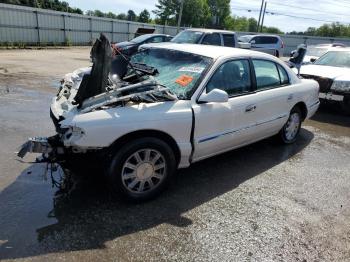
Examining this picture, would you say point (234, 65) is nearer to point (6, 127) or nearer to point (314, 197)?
point (314, 197)

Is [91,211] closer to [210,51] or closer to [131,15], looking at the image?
[210,51]

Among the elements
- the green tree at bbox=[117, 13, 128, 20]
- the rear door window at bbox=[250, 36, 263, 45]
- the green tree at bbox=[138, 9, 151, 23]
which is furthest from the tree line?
the rear door window at bbox=[250, 36, 263, 45]

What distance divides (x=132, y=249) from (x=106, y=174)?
2.76 ft

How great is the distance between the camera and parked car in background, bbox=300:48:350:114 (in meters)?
7.77

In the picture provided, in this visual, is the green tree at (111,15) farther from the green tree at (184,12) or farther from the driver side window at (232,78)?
the driver side window at (232,78)

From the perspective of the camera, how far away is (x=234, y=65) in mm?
4438

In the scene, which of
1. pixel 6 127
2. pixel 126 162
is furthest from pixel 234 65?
pixel 6 127

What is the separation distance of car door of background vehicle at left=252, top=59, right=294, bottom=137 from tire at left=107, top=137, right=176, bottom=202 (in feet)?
5.62

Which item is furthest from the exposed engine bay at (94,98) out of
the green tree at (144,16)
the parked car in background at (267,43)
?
the green tree at (144,16)

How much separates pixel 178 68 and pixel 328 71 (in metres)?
5.76

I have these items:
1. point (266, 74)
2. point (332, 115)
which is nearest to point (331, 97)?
point (332, 115)

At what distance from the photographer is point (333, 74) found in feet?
26.9

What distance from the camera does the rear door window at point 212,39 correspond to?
12.6 metres

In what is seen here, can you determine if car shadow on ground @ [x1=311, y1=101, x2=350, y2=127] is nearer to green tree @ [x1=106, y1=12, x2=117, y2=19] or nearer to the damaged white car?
the damaged white car
